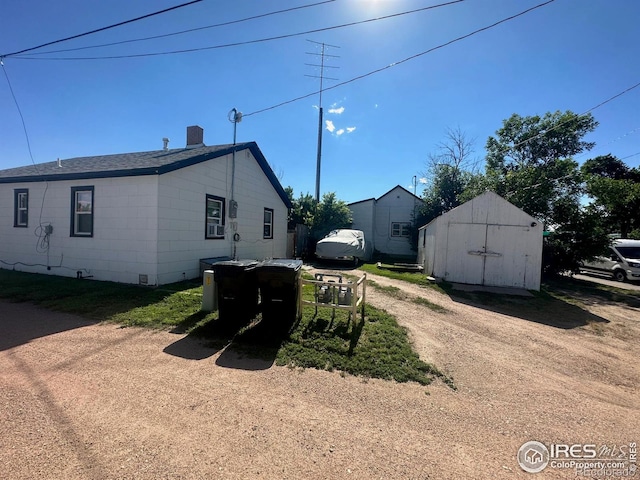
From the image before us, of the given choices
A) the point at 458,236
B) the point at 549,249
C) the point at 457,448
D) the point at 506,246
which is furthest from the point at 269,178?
the point at 549,249

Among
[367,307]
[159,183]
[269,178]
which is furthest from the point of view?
[269,178]

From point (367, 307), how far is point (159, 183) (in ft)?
20.9

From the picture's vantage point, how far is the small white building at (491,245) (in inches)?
385

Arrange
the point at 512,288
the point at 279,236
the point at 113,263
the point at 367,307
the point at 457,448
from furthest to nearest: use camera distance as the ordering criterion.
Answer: the point at 279,236 < the point at 512,288 < the point at 113,263 < the point at 367,307 < the point at 457,448

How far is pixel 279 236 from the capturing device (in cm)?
1516

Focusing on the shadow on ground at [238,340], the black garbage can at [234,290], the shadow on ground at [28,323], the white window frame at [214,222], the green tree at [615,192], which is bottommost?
the shadow on ground at [28,323]

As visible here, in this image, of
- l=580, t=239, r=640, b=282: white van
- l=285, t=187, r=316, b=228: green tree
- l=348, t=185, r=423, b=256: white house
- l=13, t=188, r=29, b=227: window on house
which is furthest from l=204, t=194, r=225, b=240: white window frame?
l=580, t=239, r=640, b=282: white van

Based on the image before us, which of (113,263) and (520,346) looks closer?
(520,346)

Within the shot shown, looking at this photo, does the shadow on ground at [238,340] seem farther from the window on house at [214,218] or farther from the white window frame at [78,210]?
the white window frame at [78,210]

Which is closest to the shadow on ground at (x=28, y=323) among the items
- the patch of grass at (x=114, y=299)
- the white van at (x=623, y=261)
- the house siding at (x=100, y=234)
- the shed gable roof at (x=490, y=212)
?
the patch of grass at (x=114, y=299)

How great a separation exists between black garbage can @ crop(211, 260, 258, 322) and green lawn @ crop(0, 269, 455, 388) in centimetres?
23

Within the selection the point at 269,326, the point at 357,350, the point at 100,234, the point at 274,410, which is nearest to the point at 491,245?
the point at 357,350

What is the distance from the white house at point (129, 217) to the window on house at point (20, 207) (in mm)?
35

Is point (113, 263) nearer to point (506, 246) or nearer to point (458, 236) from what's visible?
point (458, 236)
